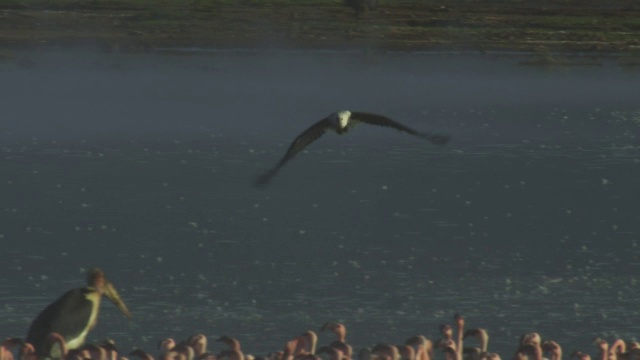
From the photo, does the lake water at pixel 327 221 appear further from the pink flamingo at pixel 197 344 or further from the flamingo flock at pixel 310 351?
→ the flamingo flock at pixel 310 351

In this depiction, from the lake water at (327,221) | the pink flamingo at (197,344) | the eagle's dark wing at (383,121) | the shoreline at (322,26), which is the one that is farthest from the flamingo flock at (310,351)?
the shoreline at (322,26)

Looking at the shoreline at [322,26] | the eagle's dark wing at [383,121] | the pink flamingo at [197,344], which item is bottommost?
the pink flamingo at [197,344]

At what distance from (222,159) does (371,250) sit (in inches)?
513

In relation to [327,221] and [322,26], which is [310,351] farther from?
[322,26]

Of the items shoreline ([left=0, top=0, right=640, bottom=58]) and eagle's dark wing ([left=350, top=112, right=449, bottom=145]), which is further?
shoreline ([left=0, top=0, right=640, bottom=58])

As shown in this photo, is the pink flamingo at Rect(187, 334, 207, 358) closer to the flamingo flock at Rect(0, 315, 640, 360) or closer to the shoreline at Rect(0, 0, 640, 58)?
the flamingo flock at Rect(0, 315, 640, 360)

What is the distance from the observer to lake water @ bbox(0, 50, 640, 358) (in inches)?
663

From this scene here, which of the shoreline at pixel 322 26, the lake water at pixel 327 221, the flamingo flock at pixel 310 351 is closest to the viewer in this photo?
the flamingo flock at pixel 310 351

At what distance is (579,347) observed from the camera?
15.4 metres

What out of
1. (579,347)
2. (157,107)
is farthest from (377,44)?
(579,347)

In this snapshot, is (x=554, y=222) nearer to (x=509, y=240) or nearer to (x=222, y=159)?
(x=509, y=240)

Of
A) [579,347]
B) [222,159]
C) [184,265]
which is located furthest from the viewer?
[222,159]

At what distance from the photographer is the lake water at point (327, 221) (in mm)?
16844

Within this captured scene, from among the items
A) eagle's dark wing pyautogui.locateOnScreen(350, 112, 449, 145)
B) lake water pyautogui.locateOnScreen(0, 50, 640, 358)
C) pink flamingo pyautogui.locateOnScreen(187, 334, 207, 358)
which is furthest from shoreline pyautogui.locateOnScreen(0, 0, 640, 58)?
eagle's dark wing pyautogui.locateOnScreen(350, 112, 449, 145)
